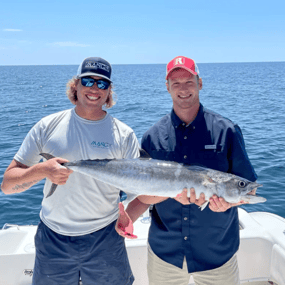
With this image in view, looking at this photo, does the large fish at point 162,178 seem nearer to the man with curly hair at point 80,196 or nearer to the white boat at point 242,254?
the man with curly hair at point 80,196

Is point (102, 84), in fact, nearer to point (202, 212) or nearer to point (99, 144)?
point (99, 144)

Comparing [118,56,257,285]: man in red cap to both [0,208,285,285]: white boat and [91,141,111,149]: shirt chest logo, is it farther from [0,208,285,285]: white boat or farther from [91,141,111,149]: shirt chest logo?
[0,208,285,285]: white boat

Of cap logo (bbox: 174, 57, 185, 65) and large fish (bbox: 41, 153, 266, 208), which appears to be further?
cap logo (bbox: 174, 57, 185, 65)

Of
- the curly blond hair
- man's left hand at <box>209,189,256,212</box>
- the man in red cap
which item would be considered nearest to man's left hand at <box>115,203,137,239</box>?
the man in red cap

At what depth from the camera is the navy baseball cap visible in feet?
10.3

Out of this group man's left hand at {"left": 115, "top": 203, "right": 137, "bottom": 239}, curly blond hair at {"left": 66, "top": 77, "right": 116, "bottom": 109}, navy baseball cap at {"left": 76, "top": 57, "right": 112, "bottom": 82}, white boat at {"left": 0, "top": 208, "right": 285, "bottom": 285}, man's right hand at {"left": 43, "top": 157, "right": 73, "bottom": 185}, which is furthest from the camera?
white boat at {"left": 0, "top": 208, "right": 285, "bottom": 285}

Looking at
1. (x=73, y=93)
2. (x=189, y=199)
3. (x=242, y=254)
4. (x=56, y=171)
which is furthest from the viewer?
(x=242, y=254)

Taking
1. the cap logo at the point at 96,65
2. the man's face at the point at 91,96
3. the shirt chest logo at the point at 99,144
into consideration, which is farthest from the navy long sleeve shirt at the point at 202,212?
the cap logo at the point at 96,65

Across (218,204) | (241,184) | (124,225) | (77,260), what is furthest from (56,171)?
(241,184)

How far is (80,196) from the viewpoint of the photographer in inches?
120

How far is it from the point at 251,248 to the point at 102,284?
226 cm

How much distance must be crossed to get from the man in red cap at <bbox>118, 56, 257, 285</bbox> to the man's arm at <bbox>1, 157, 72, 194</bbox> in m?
0.90

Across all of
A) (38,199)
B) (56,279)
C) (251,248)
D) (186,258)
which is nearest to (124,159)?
(186,258)

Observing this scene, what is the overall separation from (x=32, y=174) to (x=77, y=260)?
92cm
